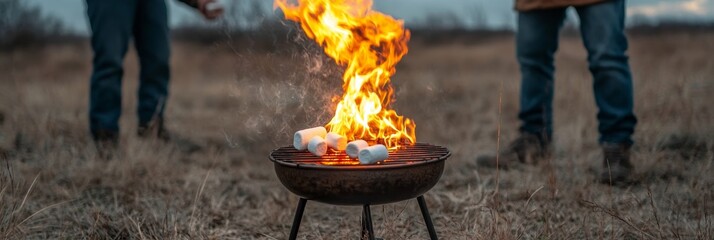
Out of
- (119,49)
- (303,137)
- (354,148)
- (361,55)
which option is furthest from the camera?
(119,49)

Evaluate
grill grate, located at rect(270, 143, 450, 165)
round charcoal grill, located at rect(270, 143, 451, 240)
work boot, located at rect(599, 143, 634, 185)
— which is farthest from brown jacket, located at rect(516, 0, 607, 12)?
round charcoal grill, located at rect(270, 143, 451, 240)

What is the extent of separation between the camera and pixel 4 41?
11.3 m

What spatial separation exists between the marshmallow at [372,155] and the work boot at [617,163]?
1.83m

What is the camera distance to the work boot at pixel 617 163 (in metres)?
3.13

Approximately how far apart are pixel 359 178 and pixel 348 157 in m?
0.28

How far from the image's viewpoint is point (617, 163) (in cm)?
315

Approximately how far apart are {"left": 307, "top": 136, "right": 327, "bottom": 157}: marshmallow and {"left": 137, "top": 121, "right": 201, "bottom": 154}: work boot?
2151 mm

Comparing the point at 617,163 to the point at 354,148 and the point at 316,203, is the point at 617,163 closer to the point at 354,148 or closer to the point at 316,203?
the point at 316,203

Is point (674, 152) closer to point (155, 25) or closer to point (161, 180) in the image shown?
point (161, 180)

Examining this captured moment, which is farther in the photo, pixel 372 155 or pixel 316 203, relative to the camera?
pixel 316 203

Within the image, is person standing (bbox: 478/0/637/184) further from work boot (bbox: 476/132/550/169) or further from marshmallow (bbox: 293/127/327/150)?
marshmallow (bbox: 293/127/327/150)

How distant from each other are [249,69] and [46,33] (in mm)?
11294

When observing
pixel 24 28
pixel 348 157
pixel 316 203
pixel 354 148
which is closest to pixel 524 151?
pixel 316 203

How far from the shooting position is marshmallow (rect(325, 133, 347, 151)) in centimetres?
199
